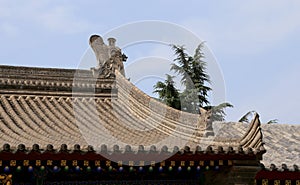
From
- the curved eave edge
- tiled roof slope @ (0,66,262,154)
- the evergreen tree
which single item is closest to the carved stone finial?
tiled roof slope @ (0,66,262,154)

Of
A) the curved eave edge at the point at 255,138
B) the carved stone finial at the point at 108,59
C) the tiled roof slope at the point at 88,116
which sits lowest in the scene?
the curved eave edge at the point at 255,138

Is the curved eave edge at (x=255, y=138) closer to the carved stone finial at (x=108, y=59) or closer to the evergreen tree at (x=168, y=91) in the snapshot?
the carved stone finial at (x=108, y=59)

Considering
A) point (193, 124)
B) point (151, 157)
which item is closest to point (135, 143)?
point (151, 157)

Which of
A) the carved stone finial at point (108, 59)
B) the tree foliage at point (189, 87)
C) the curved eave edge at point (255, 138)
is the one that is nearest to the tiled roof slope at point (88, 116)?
the curved eave edge at point (255, 138)

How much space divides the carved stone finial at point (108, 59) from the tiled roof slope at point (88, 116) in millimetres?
214

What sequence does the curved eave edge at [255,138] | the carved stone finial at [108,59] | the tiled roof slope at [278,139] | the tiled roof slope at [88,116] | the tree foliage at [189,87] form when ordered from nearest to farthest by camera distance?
the curved eave edge at [255,138], the tiled roof slope at [88,116], the tiled roof slope at [278,139], the carved stone finial at [108,59], the tree foliage at [189,87]

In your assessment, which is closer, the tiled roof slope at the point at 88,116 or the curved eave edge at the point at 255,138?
the curved eave edge at the point at 255,138

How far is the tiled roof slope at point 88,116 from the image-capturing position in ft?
25.1

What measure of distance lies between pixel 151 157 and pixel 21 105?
161 inches

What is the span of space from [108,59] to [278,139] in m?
4.41

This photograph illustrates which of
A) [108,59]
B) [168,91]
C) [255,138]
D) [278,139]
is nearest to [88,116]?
[108,59]

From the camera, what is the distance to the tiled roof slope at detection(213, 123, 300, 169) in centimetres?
940

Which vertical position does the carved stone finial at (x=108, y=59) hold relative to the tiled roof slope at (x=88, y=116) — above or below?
above

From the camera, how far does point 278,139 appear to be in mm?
11258
